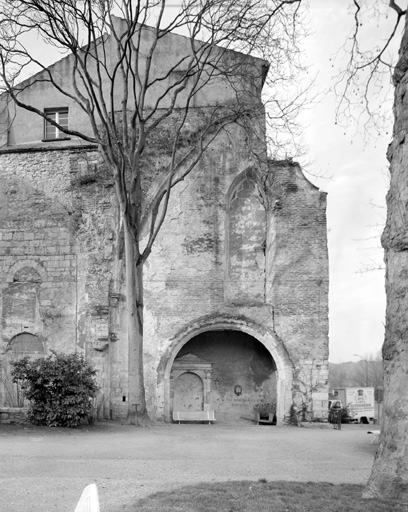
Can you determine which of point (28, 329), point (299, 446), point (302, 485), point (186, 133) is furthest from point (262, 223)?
point (302, 485)

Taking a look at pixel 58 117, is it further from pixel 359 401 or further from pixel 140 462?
pixel 359 401

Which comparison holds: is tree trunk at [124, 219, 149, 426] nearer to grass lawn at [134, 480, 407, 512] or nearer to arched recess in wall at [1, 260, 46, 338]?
arched recess in wall at [1, 260, 46, 338]

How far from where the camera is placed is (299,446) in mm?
12352

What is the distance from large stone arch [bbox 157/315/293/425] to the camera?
20156 millimetres

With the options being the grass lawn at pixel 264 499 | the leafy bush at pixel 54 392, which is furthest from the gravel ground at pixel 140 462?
the leafy bush at pixel 54 392

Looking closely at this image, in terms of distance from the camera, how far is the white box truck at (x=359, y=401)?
Result: 103 feet

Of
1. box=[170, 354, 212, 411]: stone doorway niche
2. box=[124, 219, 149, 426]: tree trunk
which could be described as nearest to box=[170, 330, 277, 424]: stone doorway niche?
box=[170, 354, 212, 411]: stone doorway niche

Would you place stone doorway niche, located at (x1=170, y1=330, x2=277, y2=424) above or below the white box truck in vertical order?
above

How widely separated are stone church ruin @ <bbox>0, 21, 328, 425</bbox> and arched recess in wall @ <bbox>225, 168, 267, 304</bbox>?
36 millimetres

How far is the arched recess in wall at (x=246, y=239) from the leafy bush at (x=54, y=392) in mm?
7108

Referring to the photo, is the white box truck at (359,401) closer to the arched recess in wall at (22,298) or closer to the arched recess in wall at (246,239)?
the arched recess in wall at (246,239)

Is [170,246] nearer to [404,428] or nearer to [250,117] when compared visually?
[250,117]

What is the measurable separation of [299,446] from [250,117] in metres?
11.5

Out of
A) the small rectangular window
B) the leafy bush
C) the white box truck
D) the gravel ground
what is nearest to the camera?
the gravel ground
